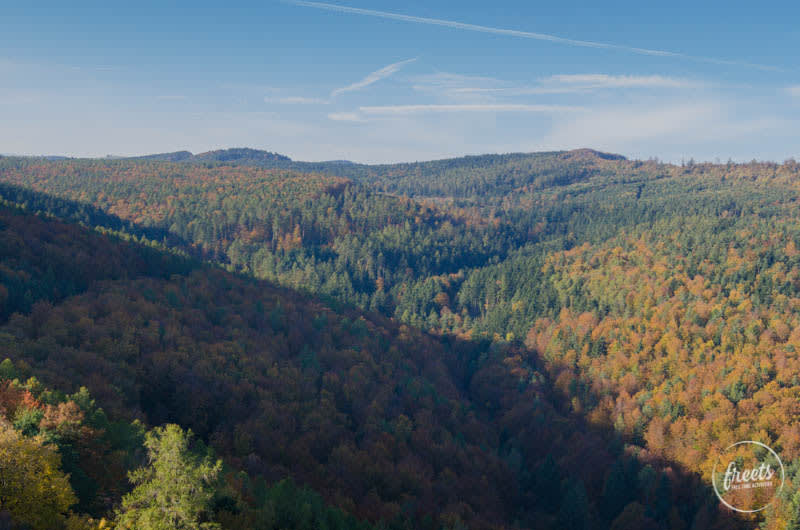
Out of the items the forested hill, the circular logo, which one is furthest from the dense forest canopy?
the circular logo

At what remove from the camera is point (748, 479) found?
7656 centimetres

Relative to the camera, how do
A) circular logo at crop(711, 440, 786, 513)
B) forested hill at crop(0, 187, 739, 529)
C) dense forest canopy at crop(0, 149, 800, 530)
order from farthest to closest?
circular logo at crop(711, 440, 786, 513) < dense forest canopy at crop(0, 149, 800, 530) < forested hill at crop(0, 187, 739, 529)

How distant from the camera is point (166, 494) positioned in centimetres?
1962

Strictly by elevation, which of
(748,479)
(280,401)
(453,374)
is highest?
(280,401)

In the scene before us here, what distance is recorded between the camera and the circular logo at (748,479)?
7531cm

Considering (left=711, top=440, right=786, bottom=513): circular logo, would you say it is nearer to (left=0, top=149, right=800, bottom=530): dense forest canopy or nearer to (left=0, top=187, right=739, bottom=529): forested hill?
(left=0, top=149, right=800, bottom=530): dense forest canopy

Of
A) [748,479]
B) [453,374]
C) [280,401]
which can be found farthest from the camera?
[453,374]

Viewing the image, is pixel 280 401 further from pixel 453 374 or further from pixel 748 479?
pixel 748 479

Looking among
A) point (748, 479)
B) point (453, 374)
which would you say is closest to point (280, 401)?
point (453, 374)

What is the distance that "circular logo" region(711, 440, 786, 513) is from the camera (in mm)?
75312

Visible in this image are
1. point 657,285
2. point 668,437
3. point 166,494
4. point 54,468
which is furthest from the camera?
point 657,285

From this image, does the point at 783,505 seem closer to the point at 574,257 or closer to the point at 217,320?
the point at 217,320

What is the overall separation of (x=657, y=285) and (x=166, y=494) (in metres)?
153

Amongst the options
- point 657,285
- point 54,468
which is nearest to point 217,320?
point 54,468
